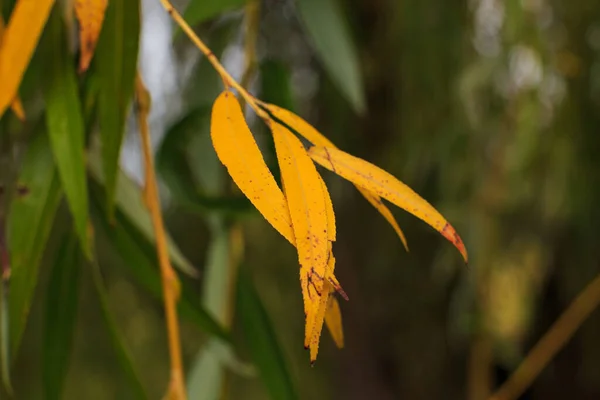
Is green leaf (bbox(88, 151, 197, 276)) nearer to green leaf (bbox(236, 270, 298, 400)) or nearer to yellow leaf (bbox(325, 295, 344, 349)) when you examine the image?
green leaf (bbox(236, 270, 298, 400))

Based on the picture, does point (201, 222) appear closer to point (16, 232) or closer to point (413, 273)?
point (413, 273)

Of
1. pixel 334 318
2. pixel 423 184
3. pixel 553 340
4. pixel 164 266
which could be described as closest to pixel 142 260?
pixel 164 266

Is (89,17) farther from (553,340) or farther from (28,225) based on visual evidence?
(553,340)

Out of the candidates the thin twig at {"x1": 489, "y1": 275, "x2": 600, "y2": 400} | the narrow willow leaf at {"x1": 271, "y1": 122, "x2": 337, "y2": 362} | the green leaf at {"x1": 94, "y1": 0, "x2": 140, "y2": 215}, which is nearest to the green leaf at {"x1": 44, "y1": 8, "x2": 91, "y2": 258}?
the green leaf at {"x1": 94, "y1": 0, "x2": 140, "y2": 215}

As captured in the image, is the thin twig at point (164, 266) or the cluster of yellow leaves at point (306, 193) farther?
the thin twig at point (164, 266)

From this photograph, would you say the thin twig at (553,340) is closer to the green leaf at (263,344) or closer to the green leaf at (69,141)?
the green leaf at (263,344)

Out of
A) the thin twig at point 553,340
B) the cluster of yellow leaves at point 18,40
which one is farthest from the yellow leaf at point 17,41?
the thin twig at point 553,340
